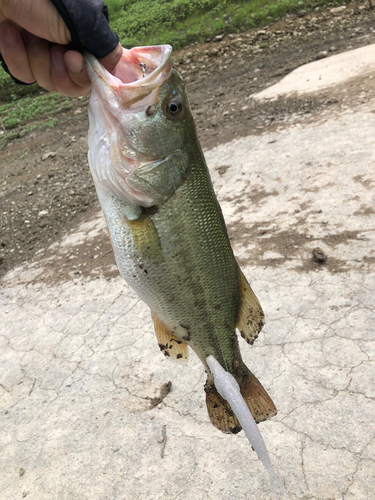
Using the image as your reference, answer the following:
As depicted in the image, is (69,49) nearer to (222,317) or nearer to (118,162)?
(118,162)

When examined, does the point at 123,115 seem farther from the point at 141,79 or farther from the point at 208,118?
the point at 208,118

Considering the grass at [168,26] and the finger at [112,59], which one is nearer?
the finger at [112,59]

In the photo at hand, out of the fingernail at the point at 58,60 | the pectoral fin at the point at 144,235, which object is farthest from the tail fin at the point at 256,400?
the fingernail at the point at 58,60

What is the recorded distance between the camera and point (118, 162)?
1574mm

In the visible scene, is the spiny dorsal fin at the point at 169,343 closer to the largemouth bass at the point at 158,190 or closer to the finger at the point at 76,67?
the largemouth bass at the point at 158,190

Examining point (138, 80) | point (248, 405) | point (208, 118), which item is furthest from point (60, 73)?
point (208, 118)

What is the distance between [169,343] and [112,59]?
1140 mm

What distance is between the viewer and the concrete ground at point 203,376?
259cm

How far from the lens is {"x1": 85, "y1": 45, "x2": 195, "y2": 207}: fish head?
5.01 feet

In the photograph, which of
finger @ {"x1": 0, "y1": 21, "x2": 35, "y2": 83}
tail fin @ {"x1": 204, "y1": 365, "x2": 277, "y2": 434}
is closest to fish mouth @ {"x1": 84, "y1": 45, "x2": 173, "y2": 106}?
finger @ {"x1": 0, "y1": 21, "x2": 35, "y2": 83}

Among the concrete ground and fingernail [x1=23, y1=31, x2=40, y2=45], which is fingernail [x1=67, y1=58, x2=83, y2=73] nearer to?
fingernail [x1=23, y1=31, x2=40, y2=45]

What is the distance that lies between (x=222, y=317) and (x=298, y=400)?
4.58 feet

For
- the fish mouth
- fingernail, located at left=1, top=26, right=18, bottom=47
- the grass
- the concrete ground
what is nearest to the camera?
the fish mouth

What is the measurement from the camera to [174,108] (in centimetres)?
158
